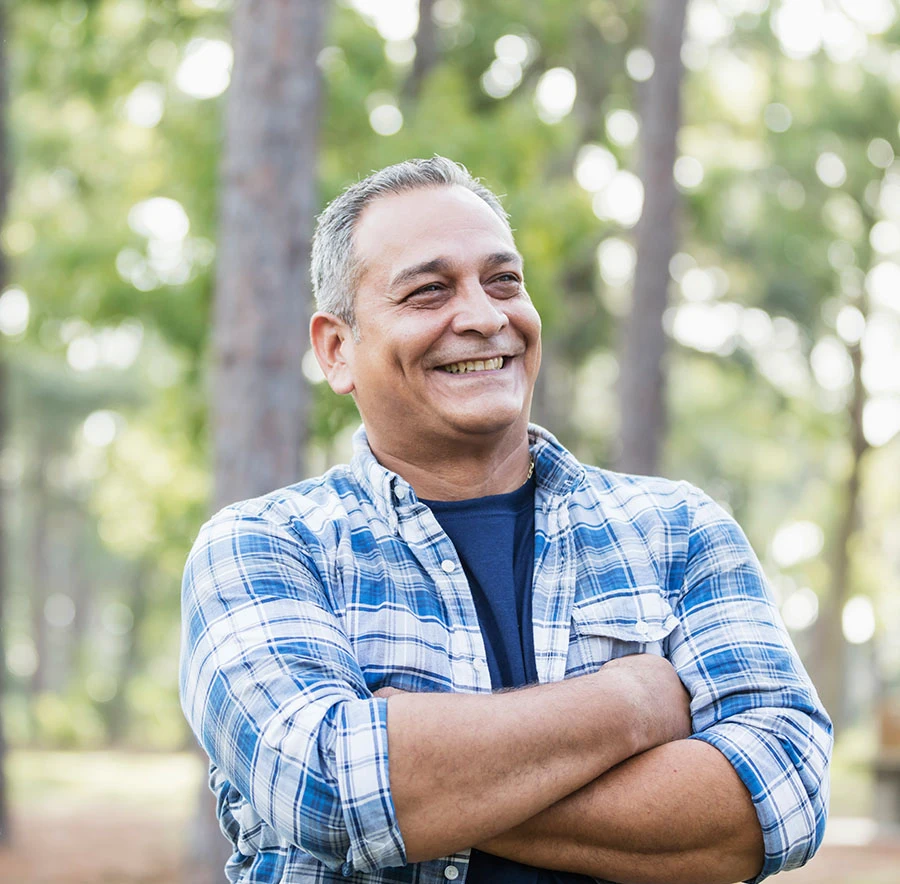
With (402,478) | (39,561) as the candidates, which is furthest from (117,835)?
(39,561)

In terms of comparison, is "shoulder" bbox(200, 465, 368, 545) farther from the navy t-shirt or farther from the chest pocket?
the chest pocket

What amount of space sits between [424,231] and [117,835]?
45.1 ft

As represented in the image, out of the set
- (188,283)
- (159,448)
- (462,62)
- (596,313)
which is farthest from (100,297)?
(596,313)

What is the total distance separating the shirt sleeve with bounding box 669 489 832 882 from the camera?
2.25 meters

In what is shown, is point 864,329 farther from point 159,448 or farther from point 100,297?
point 100,297

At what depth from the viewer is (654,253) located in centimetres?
1206

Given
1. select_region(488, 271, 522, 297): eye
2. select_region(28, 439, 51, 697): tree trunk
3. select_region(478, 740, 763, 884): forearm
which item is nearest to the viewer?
select_region(478, 740, 763, 884): forearm

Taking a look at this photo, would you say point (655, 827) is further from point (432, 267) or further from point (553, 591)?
point (432, 267)

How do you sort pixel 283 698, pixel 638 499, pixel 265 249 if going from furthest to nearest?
pixel 265 249, pixel 638 499, pixel 283 698

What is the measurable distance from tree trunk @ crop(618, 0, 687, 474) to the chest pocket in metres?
9.52

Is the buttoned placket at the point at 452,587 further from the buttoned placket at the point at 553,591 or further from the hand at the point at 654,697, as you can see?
the hand at the point at 654,697

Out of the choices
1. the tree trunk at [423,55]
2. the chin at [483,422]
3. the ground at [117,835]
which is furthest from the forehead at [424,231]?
the tree trunk at [423,55]

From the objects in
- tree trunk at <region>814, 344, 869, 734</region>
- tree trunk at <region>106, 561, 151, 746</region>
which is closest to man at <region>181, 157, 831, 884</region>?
tree trunk at <region>814, 344, 869, 734</region>

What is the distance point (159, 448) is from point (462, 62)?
17.3 feet
